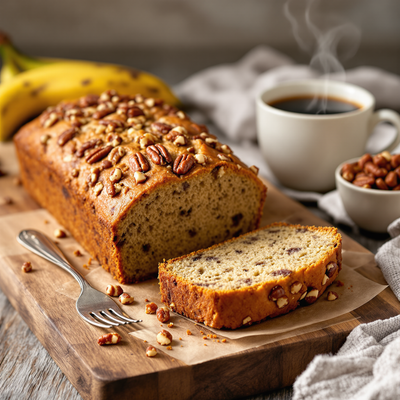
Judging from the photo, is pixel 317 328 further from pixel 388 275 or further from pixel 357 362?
pixel 388 275

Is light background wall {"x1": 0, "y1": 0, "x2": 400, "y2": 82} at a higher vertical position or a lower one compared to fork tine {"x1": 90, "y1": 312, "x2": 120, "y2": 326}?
higher

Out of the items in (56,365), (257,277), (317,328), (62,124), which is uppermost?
(62,124)

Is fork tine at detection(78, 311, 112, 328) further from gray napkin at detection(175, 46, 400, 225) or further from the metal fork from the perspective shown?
gray napkin at detection(175, 46, 400, 225)

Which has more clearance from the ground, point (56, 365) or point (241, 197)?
point (241, 197)

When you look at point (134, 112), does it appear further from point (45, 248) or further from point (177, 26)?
point (177, 26)

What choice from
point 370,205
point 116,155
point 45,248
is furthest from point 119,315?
point 370,205

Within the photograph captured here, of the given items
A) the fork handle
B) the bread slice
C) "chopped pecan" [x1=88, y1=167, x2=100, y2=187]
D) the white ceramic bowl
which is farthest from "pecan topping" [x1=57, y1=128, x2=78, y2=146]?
the white ceramic bowl

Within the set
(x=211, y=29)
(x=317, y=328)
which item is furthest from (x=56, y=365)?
(x=211, y=29)
